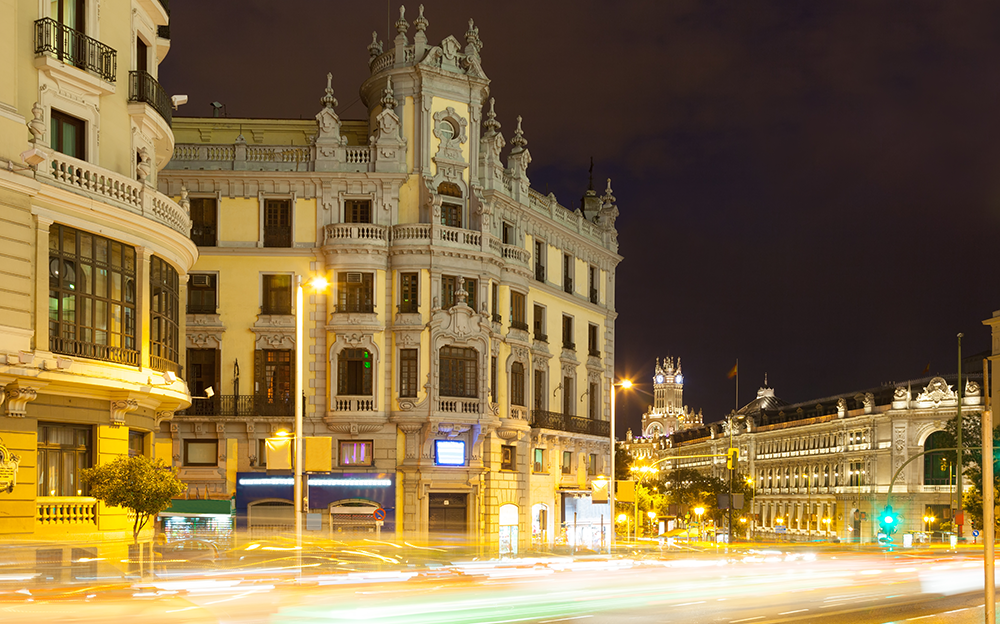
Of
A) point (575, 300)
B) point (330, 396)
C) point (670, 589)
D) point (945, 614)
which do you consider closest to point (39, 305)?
point (670, 589)

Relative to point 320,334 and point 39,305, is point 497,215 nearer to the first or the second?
point 320,334

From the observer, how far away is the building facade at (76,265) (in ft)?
86.8

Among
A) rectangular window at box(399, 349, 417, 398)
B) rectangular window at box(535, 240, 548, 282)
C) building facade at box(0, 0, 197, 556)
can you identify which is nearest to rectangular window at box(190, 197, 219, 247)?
rectangular window at box(399, 349, 417, 398)

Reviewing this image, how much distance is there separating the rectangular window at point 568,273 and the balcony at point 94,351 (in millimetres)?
34938

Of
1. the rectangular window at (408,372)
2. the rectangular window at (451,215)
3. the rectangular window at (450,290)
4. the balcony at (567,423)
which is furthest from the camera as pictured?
the balcony at (567,423)

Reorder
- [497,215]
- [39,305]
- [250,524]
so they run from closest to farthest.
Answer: [39,305] < [250,524] < [497,215]

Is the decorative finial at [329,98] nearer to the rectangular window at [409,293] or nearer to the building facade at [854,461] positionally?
the rectangular window at [409,293]

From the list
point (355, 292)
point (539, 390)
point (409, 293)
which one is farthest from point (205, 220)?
point (539, 390)

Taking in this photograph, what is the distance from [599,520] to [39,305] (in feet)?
139

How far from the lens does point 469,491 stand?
169 feet

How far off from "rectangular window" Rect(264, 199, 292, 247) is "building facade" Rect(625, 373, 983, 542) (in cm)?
8399

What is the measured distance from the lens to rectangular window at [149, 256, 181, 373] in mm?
31266

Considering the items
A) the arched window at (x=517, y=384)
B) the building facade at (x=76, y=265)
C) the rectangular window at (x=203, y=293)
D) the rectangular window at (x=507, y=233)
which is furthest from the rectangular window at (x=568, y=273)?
the building facade at (x=76, y=265)

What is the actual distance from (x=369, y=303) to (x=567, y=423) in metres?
14.8
